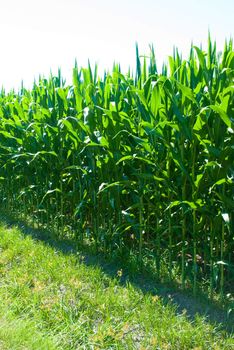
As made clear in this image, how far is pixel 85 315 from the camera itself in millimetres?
3570

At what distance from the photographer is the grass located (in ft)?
10.3

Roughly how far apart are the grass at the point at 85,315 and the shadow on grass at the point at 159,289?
0.09 metres

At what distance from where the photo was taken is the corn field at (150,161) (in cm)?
369

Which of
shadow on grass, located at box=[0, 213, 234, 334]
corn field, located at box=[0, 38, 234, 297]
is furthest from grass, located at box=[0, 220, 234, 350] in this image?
corn field, located at box=[0, 38, 234, 297]

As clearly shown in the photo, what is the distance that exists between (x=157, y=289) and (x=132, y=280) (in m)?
0.32

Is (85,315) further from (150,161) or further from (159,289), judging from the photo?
(150,161)

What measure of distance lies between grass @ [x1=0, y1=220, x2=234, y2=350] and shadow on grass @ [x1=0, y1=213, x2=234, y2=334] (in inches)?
3.4

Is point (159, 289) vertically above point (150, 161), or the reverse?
point (150, 161)

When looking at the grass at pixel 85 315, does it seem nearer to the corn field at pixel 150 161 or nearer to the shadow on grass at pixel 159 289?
the shadow on grass at pixel 159 289

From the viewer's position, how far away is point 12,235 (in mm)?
5898

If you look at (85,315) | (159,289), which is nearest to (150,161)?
(159,289)

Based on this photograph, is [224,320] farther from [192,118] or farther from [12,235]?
[12,235]

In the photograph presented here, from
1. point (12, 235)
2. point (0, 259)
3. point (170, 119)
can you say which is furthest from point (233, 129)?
point (12, 235)

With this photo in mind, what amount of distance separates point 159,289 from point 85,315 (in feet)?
2.63
